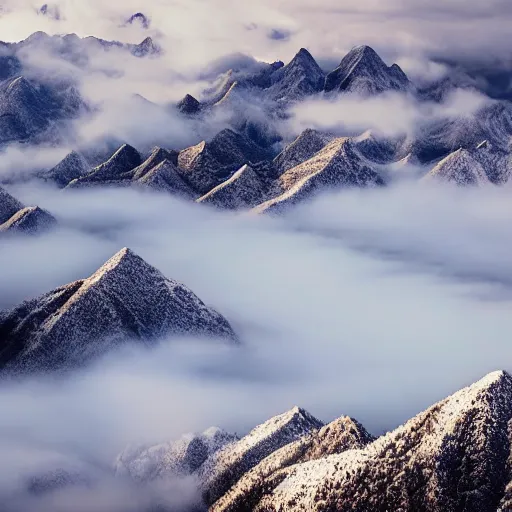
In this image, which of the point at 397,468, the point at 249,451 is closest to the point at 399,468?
the point at 397,468

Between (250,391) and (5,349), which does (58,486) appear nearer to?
(5,349)

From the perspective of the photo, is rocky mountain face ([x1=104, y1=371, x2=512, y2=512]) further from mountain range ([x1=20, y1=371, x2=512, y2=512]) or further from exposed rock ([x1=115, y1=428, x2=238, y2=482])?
exposed rock ([x1=115, y1=428, x2=238, y2=482])

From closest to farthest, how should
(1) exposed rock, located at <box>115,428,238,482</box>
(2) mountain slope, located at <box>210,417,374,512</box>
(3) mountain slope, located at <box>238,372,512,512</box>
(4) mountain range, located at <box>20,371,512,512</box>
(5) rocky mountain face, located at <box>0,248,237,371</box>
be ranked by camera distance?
(3) mountain slope, located at <box>238,372,512,512</box>
(4) mountain range, located at <box>20,371,512,512</box>
(2) mountain slope, located at <box>210,417,374,512</box>
(1) exposed rock, located at <box>115,428,238,482</box>
(5) rocky mountain face, located at <box>0,248,237,371</box>

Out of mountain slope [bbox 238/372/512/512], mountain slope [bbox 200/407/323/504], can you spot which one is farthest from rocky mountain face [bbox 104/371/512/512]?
mountain slope [bbox 200/407/323/504]

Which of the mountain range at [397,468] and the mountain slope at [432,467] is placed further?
the mountain range at [397,468]

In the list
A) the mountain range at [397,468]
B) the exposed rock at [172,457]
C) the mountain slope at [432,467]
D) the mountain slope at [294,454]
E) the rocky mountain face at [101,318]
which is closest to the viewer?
the mountain slope at [432,467]

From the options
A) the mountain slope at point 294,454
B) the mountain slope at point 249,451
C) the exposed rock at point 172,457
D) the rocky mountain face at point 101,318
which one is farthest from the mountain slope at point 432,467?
the rocky mountain face at point 101,318

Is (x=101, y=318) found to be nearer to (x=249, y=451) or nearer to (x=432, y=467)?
(x=249, y=451)

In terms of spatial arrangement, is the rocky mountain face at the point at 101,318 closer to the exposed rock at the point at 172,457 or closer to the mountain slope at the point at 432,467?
the exposed rock at the point at 172,457

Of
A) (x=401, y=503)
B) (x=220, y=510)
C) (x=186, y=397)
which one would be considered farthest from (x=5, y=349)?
(x=401, y=503)
